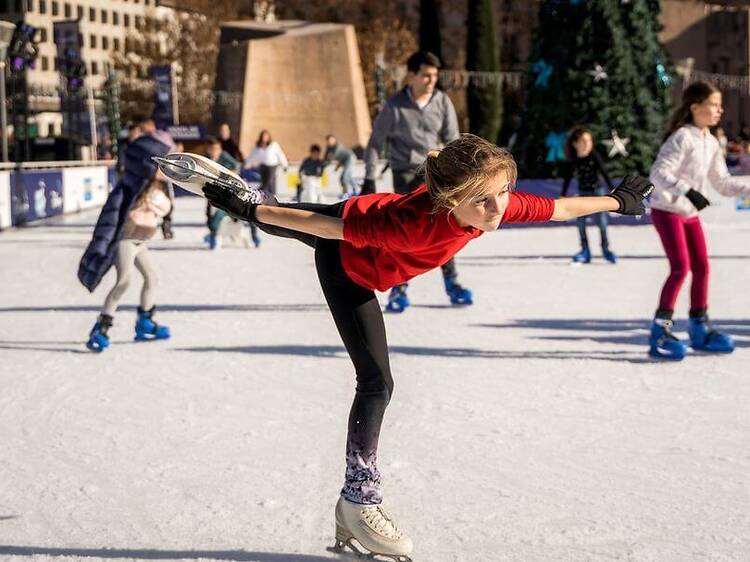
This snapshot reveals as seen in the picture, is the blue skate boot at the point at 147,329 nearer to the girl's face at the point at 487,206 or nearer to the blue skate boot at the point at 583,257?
the girl's face at the point at 487,206

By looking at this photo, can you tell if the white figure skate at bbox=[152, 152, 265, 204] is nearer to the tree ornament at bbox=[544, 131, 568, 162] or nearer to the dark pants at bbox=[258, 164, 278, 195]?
the dark pants at bbox=[258, 164, 278, 195]

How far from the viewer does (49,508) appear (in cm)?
421

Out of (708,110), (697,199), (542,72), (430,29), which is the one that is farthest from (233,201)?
(430,29)

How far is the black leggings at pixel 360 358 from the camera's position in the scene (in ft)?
12.1

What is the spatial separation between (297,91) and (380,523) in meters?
41.9

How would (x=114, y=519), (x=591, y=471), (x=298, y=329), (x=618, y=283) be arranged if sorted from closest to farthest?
(x=114, y=519) < (x=591, y=471) < (x=298, y=329) < (x=618, y=283)

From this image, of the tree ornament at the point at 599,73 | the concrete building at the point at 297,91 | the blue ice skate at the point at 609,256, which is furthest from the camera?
the concrete building at the point at 297,91

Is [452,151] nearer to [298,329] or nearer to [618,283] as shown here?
[298,329]

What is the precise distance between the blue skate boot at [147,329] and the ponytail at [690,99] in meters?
3.39

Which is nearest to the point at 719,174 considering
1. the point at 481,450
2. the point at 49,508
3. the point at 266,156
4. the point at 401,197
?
the point at 481,450

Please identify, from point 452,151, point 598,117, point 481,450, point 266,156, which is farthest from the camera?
point 598,117

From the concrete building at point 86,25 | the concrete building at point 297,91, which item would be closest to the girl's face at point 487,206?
the concrete building at point 297,91

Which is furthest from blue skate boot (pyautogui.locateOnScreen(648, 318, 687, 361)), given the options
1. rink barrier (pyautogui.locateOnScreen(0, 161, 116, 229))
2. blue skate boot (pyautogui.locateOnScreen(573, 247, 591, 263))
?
rink barrier (pyautogui.locateOnScreen(0, 161, 116, 229))

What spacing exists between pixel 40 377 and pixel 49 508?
8.93ft
